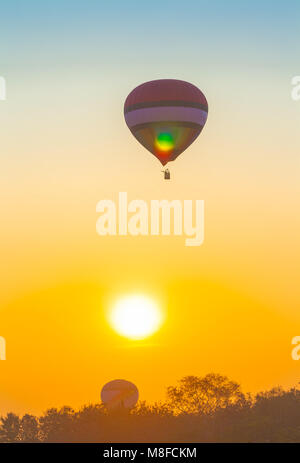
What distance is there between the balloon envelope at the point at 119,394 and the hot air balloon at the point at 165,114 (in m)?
14.2

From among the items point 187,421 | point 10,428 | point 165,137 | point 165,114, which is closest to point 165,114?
point 165,114

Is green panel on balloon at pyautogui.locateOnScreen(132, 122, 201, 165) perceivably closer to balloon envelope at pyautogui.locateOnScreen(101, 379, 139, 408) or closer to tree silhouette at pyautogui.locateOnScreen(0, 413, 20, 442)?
balloon envelope at pyautogui.locateOnScreen(101, 379, 139, 408)

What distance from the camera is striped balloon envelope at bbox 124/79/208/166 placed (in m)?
107

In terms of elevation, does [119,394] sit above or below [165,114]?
below

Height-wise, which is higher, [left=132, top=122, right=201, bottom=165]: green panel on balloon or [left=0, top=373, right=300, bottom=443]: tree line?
[left=132, top=122, right=201, bottom=165]: green panel on balloon

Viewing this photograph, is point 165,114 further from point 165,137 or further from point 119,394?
point 119,394

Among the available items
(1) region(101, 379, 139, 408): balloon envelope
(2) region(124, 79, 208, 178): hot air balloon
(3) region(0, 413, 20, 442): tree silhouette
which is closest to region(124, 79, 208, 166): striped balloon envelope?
(2) region(124, 79, 208, 178): hot air balloon

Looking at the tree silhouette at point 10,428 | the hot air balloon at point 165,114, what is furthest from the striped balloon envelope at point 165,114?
the tree silhouette at point 10,428

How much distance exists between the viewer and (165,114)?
Result: 107 meters

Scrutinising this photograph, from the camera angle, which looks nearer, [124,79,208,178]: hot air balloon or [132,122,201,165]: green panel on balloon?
[124,79,208,178]: hot air balloon

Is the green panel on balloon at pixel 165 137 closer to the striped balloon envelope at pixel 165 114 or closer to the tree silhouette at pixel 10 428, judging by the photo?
the striped balloon envelope at pixel 165 114

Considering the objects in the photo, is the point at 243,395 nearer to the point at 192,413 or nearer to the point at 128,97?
the point at 192,413

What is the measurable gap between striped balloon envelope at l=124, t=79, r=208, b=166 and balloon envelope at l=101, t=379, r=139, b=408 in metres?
15.1

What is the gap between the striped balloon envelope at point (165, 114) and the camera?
4203 inches
